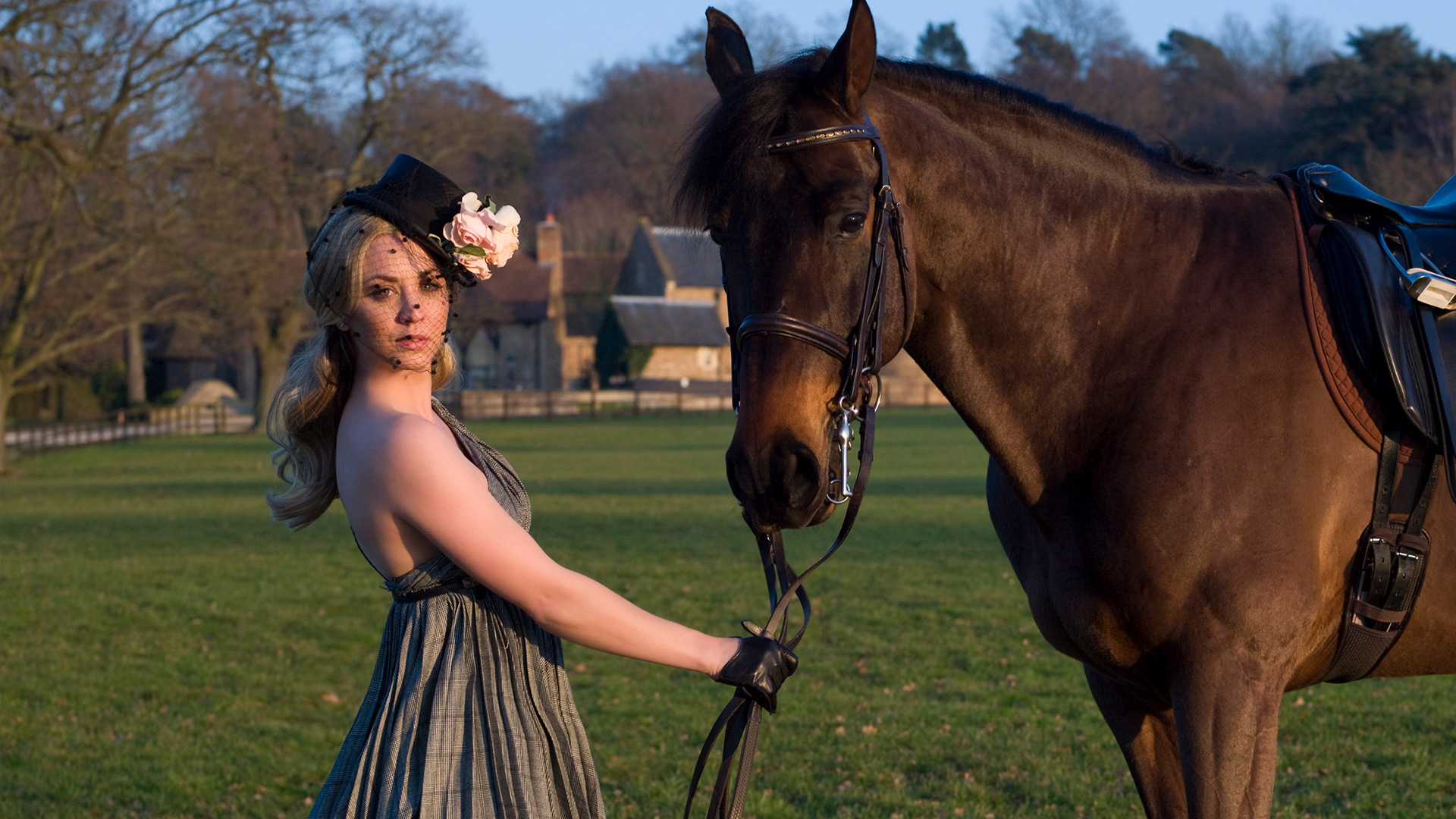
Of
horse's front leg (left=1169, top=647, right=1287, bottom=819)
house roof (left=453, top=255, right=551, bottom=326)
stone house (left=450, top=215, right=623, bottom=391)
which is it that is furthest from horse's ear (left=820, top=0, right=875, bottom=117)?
stone house (left=450, top=215, right=623, bottom=391)

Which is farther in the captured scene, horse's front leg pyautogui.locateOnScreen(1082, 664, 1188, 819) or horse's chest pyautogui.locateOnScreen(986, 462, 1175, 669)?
horse's front leg pyautogui.locateOnScreen(1082, 664, 1188, 819)

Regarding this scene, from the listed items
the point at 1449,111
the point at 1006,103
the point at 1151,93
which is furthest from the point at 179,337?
the point at 1006,103

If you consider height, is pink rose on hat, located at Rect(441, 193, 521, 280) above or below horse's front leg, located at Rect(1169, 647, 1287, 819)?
above

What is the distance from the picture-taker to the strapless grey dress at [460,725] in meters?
2.38

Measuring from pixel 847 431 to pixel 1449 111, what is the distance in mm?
40917

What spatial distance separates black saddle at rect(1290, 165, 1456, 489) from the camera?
2477mm

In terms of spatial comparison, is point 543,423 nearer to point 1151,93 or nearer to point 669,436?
point 669,436

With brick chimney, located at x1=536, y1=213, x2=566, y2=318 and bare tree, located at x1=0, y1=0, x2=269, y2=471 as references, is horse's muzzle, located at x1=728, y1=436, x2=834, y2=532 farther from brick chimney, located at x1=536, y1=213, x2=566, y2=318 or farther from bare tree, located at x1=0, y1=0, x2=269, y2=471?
brick chimney, located at x1=536, y1=213, x2=566, y2=318

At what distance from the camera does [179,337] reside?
59469 millimetres

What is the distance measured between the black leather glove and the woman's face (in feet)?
3.09

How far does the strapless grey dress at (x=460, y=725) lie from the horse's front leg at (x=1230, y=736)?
1.30 metres

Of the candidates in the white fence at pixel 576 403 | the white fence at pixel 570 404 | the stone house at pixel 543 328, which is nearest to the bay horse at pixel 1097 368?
the white fence at pixel 576 403

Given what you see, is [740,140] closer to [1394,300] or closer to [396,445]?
[396,445]

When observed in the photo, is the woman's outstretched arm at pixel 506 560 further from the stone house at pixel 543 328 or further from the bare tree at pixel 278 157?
the stone house at pixel 543 328
